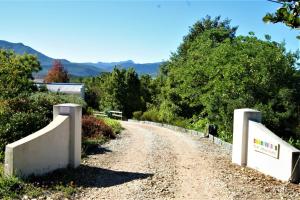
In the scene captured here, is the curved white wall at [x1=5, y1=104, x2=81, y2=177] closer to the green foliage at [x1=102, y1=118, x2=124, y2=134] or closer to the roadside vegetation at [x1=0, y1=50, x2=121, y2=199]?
the roadside vegetation at [x1=0, y1=50, x2=121, y2=199]

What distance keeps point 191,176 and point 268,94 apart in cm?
734

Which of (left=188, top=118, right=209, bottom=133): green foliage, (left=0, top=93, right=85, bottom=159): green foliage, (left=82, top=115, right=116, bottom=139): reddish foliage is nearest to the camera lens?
(left=0, top=93, right=85, bottom=159): green foliage

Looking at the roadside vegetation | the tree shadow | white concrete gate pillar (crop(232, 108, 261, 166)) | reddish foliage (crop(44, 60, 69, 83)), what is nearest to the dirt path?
the tree shadow

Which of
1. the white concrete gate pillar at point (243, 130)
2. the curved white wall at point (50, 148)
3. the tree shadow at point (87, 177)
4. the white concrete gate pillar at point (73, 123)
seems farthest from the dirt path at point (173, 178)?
the curved white wall at point (50, 148)

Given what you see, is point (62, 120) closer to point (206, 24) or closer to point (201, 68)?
point (201, 68)

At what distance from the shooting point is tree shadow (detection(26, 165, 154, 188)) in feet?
30.6

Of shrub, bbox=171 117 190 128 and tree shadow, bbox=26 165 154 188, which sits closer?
tree shadow, bbox=26 165 154 188

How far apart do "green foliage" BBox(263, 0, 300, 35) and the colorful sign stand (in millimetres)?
5733

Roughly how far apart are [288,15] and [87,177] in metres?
6.79

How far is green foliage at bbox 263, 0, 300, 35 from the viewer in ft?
15.4

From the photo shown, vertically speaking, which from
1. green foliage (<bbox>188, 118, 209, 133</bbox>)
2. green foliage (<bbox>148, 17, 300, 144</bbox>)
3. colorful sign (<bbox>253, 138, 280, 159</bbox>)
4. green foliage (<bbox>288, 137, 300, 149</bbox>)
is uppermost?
green foliage (<bbox>148, 17, 300, 144</bbox>)

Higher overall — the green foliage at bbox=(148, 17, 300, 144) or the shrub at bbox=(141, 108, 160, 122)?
the green foliage at bbox=(148, 17, 300, 144)

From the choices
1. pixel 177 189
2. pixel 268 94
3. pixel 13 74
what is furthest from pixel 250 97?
pixel 13 74

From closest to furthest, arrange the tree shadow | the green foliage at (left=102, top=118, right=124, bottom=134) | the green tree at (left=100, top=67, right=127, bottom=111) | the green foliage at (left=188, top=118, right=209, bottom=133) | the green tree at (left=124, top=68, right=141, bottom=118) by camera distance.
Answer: the tree shadow, the green foliage at (left=102, top=118, right=124, bottom=134), the green foliage at (left=188, top=118, right=209, bottom=133), the green tree at (left=100, top=67, right=127, bottom=111), the green tree at (left=124, top=68, right=141, bottom=118)
